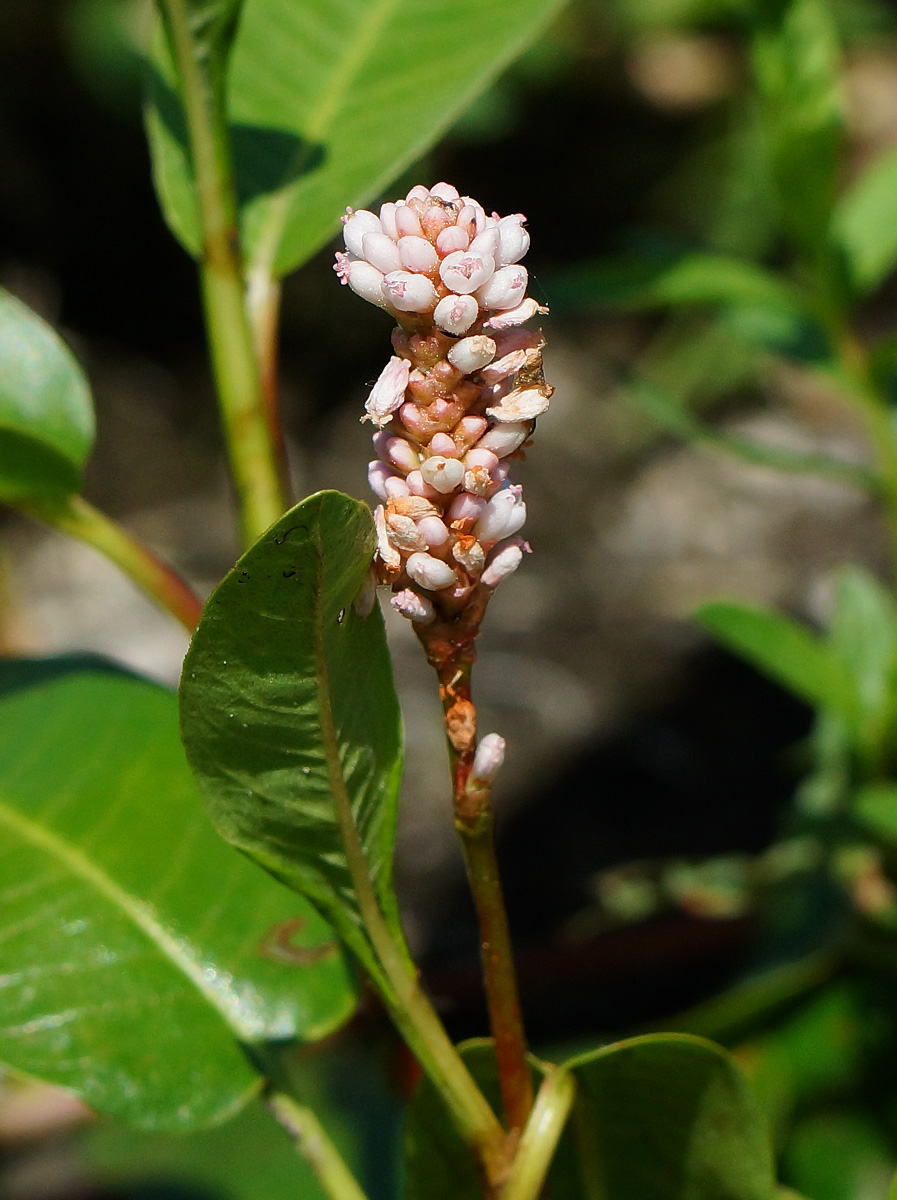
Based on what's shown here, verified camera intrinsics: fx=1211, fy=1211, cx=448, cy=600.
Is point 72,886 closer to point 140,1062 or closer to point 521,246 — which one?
point 140,1062

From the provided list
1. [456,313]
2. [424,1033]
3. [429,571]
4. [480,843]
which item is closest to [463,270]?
[456,313]

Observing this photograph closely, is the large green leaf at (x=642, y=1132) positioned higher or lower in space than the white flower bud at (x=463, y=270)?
lower

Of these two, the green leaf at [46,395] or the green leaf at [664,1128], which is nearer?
the green leaf at [664,1128]

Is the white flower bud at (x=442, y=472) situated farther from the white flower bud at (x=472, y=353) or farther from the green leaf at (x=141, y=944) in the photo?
the green leaf at (x=141, y=944)

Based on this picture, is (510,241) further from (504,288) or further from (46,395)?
(46,395)

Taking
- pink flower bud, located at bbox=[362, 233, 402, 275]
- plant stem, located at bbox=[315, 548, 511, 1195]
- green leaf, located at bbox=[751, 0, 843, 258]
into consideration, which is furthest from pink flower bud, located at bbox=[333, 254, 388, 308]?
green leaf, located at bbox=[751, 0, 843, 258]

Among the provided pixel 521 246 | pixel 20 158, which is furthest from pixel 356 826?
pixel 20 158

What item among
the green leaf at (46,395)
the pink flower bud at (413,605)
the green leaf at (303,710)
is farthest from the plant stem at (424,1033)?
the green leaf at (46,395)
